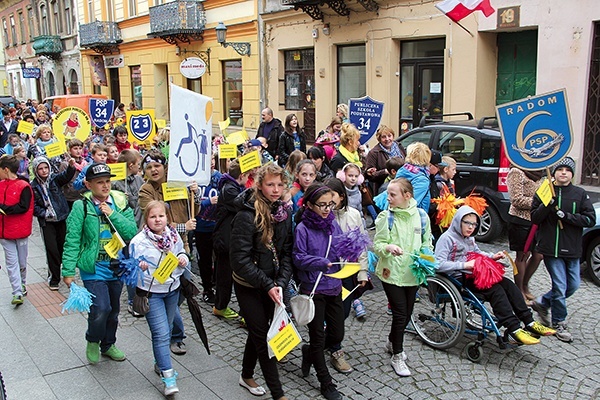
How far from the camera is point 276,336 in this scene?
3975 millimetres

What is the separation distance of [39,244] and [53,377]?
5206mm

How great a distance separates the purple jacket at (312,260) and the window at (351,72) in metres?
12.5

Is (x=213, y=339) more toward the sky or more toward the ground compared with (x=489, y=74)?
more toward the ground

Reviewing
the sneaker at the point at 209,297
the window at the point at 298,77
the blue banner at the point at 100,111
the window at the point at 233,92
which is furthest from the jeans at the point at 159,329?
the window at the point at 233,92

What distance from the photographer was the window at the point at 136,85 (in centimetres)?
2792

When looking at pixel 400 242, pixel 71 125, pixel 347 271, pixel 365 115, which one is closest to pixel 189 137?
pixel 347 271

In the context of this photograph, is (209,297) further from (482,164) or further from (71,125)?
(71,125)

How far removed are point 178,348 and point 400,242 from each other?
2.20 m

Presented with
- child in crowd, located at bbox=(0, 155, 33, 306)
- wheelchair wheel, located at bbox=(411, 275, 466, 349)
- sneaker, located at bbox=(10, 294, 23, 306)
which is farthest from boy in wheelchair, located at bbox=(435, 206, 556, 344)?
sneaker, located at bbox=(10, 294, 23, 306)

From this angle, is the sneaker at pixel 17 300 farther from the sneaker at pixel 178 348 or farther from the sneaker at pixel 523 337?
the sneaker at pixel 523 337

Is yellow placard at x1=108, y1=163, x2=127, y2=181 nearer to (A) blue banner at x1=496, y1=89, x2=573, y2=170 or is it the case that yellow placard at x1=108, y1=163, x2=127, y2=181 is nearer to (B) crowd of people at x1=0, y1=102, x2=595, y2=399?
(B) crowd of people at x1=0, y1=102, x2=595, y2=399

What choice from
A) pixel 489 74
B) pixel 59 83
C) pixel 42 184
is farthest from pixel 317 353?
pixel 59 83

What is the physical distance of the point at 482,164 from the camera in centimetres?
859

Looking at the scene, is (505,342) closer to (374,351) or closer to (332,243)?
(374,351)
